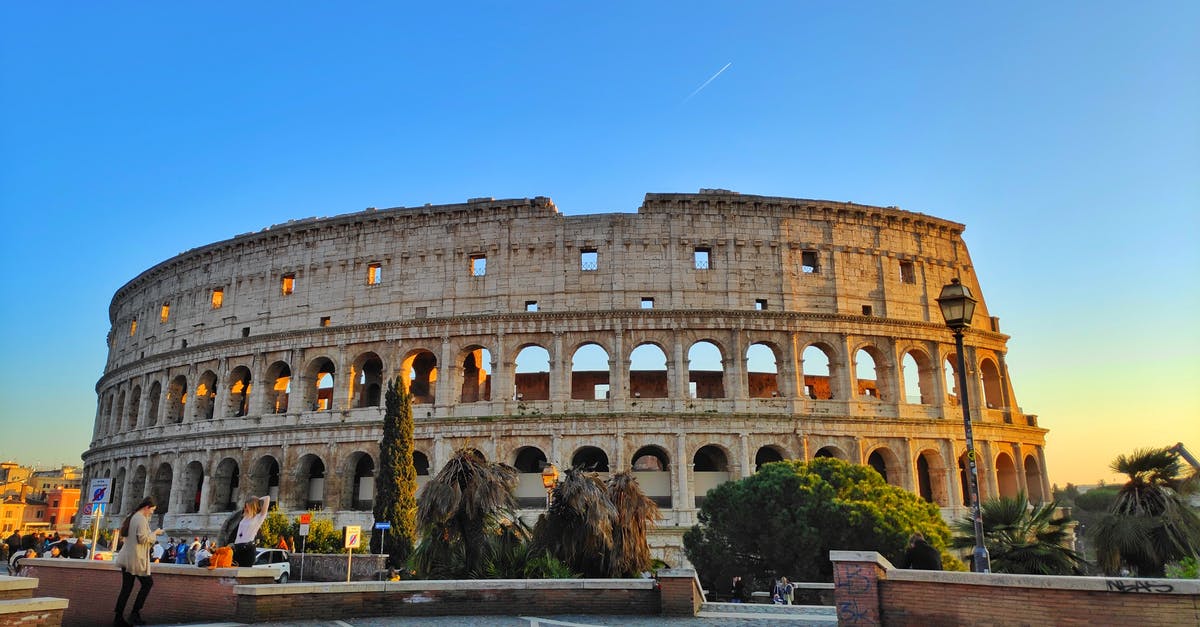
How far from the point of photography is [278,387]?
4269 cm

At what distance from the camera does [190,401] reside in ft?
137

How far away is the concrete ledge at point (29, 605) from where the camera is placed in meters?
7.92

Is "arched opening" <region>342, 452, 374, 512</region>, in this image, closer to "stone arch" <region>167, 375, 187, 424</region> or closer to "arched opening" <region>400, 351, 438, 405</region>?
"arched opening" <region>400, 351, 438, 405</region>

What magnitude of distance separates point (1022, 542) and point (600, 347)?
1963 centimetres

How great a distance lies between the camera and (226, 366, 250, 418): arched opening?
40906 mm

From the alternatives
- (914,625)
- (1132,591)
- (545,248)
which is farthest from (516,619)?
(545,248)

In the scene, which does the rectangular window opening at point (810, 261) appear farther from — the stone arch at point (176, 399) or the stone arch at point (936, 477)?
the stone arch at point (176, 399)

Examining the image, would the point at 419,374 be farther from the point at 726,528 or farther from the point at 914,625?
the point at 914,625

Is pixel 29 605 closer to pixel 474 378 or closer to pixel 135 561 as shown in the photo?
pixel 135 561

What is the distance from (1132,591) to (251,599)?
11.9 meters

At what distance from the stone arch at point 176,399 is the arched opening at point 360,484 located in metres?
12.1

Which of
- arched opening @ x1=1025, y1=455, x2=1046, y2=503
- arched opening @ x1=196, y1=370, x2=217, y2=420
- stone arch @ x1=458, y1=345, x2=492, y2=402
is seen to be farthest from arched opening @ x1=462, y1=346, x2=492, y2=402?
arched opening @ x1=1025, y1=455, x2=1046, y2=503

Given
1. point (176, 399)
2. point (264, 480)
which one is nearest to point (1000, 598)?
point (264, 480)

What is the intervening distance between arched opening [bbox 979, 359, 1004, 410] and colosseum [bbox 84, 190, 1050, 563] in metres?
0.09
